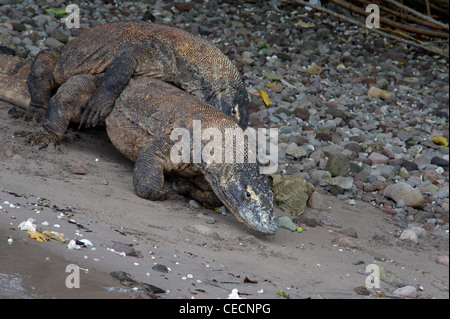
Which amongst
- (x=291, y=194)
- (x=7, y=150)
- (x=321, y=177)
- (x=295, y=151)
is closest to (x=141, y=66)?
(x=7, y=150)

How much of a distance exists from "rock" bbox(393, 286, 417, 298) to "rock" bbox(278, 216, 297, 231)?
51.5 inches

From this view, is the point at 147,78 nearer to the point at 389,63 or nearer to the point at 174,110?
the point at 174,110

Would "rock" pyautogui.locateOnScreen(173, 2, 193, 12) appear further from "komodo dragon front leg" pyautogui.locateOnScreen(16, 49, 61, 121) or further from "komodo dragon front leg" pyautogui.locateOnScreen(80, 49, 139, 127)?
"komodo dragon front leg" pyautogui.locateOnScreen(80, 49, 139, 127)

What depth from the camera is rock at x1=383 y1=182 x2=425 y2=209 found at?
20.7 ft

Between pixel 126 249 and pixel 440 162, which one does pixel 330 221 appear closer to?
pixel 126 249

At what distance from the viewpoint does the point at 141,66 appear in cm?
604

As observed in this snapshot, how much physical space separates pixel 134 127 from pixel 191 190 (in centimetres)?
80

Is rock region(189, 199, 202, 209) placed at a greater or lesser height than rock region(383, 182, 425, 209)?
lesser

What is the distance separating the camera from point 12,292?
2.86 m

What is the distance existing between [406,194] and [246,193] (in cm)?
226

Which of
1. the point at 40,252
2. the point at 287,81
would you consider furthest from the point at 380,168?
the point at 40,252

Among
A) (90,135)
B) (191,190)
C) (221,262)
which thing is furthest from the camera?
(90,135)

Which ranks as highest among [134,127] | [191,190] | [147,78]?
[147,78]

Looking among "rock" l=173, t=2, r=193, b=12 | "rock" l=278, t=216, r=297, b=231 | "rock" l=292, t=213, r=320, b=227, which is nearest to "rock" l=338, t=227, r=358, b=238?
"rock" l=292, t=213, r=320, b=227
